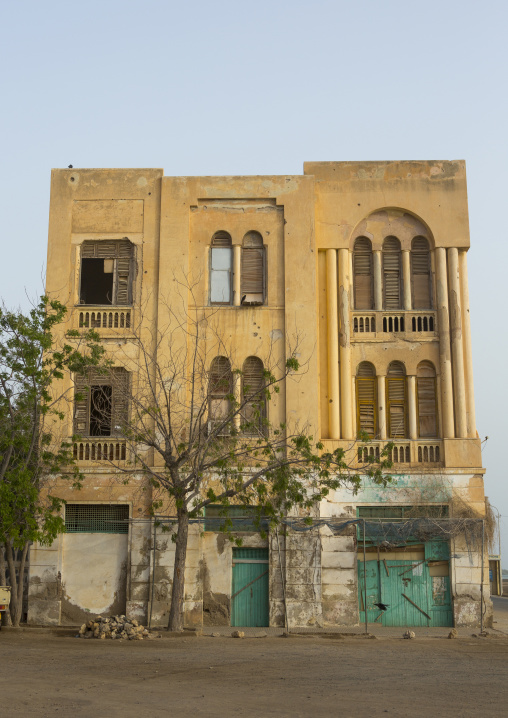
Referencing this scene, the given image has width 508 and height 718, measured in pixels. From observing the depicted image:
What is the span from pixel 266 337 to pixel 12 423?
22.3 feet

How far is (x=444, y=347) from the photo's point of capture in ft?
76.1

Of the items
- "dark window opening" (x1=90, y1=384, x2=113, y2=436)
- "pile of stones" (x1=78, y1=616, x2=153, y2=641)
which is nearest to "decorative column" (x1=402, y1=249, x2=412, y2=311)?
"dark window opening" (x1=90, y1=384, x2=113, y2=436)

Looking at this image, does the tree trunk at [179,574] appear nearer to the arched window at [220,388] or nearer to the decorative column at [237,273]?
the arched window at [220,388]

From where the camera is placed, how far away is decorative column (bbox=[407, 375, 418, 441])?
2300cm

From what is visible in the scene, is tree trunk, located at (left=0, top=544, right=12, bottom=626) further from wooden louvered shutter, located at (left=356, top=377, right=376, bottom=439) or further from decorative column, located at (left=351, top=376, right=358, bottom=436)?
wooden louvered shutter, located at (left=356, top=377, right=376, bottom=439)

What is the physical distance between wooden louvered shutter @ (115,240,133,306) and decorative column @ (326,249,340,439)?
5.31 meters

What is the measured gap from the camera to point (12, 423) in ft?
66.9

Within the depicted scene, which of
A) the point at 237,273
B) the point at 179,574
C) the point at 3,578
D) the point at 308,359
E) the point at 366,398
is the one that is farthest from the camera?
the point at 237,273

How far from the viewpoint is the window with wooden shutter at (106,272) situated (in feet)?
77.9

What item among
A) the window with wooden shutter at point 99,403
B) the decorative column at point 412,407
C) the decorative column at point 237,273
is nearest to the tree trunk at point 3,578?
the window with wooden shutter at point 99,403

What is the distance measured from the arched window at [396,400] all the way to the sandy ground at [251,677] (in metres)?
5.97

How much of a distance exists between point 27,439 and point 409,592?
33.1 feet

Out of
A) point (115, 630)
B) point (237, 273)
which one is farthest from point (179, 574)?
point (237, 273)

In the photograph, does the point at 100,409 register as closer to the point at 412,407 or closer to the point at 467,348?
the point at 412,407
